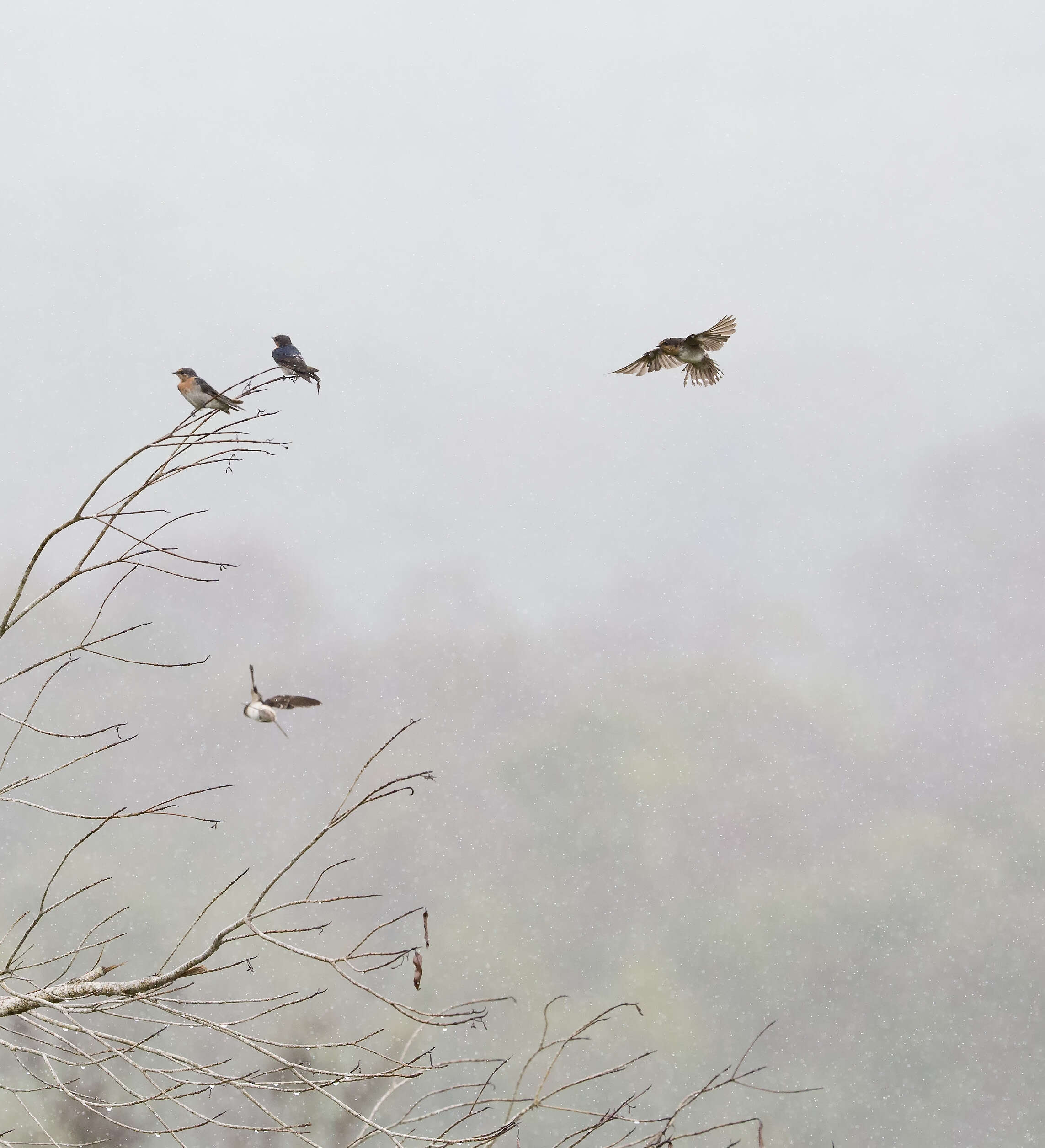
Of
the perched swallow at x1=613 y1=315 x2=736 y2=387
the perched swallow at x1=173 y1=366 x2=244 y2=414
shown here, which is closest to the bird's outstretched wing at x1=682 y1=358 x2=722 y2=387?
the perched swallow at x1=613 y1=315 x2=736 y2=387

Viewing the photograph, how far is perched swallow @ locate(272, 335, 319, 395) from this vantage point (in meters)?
7.55

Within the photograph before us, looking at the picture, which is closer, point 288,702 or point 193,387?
point 288,702

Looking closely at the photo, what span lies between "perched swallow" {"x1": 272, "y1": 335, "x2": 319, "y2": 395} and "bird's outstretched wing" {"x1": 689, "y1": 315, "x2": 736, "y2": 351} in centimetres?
330

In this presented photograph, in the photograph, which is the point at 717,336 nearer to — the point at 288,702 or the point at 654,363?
the point at 654,363

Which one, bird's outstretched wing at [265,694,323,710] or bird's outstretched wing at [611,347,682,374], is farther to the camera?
bird's outstretched wing at [611,347,682,374]

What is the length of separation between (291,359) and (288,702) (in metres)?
2.92

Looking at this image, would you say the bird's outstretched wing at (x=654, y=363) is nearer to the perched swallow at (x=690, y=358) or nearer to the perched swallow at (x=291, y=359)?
the perched swallow at (x=690, y=358)

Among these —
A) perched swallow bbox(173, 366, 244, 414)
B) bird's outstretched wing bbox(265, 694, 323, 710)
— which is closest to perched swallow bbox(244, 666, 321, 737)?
bird's outstretched wing bbox(265, 694, 323, 710)

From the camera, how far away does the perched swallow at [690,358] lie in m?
8.84

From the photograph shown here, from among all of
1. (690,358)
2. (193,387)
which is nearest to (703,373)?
(690,358)

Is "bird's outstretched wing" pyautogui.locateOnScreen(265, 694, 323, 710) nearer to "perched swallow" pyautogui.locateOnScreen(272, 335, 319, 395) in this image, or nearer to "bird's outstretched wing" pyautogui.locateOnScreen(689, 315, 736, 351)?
"perched swallow" pyautogui.locateOnScreen(272, 335, 319, 395)

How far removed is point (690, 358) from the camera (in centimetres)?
914

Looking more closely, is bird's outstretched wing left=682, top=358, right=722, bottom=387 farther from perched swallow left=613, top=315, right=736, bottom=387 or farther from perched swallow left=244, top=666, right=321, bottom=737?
perched swallow left=244, top=666, right=321, bottom=737

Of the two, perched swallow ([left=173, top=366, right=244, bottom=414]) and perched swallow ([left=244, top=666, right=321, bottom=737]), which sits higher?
perched swallow ([left=173, top=366, right=244, bottom=414])
